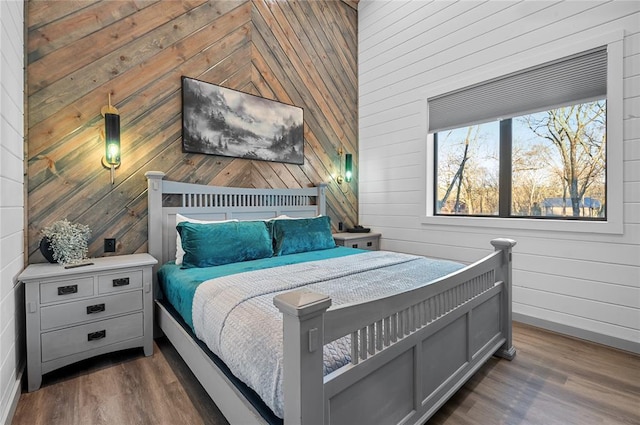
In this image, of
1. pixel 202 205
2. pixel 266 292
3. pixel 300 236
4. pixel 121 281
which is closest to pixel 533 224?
pixel 300 236

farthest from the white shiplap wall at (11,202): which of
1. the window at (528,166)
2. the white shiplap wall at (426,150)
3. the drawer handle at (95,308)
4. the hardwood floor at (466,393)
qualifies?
the window at (528,166)

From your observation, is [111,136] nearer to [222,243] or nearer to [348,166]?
[222,243]

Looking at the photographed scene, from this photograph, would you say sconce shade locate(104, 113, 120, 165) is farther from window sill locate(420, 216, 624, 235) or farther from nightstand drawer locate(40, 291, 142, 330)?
window sill locate(420, 216, 624, 235)

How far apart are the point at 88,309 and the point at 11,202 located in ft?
2.70

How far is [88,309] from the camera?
6.90ft

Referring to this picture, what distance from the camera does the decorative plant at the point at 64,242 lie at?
2156mm

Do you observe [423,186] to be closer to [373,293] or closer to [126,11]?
[373,293]

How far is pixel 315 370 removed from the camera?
98 cm

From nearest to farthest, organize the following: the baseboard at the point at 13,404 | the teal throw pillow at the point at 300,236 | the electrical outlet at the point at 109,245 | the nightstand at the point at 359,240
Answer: the baseboard at the point at 13,404 → the electrical outlet at the point at 109,245 → the teal throw pillow at the point at 300,236 → the nightstand at the point at 359,240

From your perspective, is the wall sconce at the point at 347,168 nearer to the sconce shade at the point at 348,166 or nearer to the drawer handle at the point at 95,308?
the sconce shade at the point at 348,166

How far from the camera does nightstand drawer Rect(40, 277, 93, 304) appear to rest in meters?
1.96

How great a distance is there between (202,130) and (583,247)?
3591mm

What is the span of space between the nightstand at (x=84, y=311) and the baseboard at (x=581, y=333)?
3.31 meters

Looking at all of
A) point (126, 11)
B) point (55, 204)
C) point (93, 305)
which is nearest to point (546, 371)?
point (93, 305)
